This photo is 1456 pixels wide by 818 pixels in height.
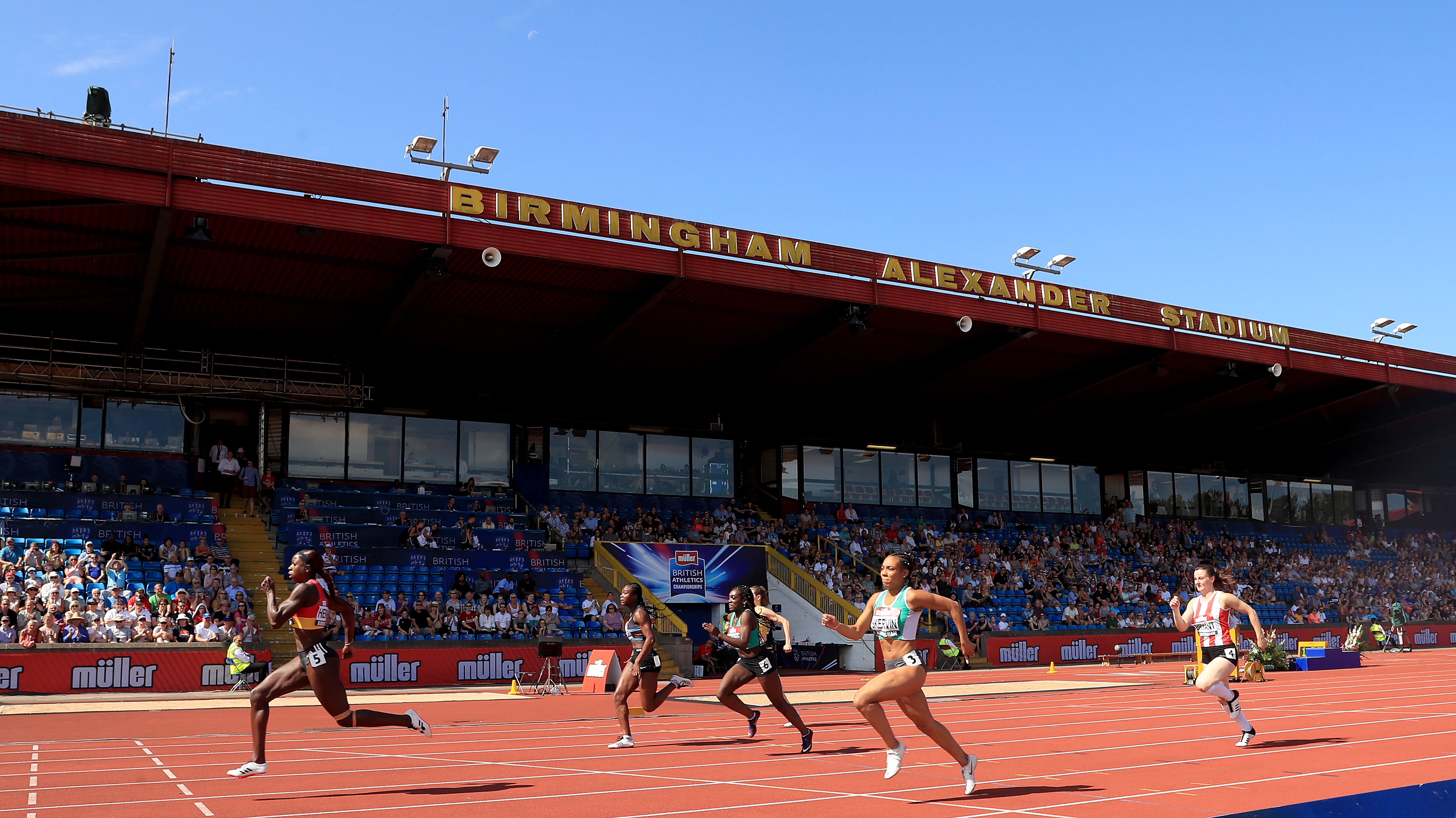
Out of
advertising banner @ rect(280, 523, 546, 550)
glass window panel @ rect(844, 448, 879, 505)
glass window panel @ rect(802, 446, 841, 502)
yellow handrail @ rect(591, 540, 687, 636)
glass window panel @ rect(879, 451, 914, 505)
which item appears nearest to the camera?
advertising banner @ rect(280, 523, 546, 550)

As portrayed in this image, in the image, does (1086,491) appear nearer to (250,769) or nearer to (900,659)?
(900,659)

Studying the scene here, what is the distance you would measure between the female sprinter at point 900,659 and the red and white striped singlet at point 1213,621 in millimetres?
4962

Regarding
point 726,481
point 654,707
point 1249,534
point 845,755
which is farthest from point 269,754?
point 1249,534

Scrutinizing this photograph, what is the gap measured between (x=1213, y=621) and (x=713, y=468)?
3099 cm

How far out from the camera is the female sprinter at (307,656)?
10266 millimetres

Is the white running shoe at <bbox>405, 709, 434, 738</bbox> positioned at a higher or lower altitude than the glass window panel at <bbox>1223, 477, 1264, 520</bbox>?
lower

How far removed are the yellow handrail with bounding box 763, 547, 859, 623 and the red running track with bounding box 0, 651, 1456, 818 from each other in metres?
15.3

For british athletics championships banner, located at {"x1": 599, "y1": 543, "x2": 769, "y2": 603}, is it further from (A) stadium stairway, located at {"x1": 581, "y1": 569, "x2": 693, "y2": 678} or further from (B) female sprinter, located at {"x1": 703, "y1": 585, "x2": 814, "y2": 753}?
(B) female sprinter, located at {"x1": 703, "y1": 585, "x2": 814, "y2": 753}

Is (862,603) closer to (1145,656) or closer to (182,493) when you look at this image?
(1145,656)

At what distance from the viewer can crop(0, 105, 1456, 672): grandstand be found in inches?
1062

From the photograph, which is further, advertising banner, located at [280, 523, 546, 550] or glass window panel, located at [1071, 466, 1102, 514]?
glass window panel, located at [1071, 466, 1102, 514]

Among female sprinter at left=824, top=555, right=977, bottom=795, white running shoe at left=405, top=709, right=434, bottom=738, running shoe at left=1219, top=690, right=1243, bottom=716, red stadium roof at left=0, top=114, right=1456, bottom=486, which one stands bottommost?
running shoe at left=1219, top=690, right=1243, bottom=716

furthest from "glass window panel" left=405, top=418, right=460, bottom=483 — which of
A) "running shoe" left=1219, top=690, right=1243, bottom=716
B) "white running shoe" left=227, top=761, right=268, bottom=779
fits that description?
"running shoe" left=1219, top=690, right=1243, bottom=716

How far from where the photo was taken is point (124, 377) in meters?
31.2
